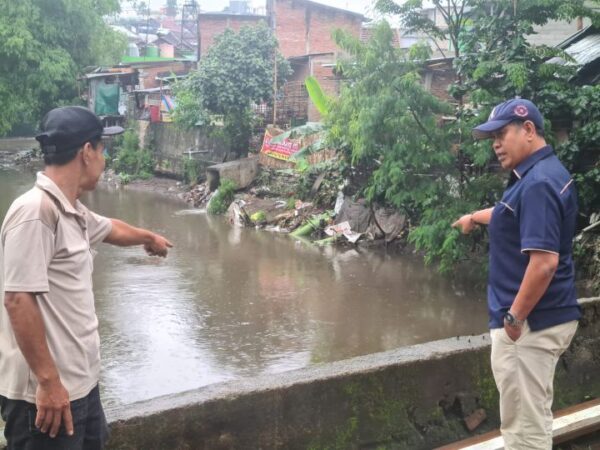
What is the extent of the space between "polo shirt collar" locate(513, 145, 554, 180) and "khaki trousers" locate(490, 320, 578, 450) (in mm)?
637

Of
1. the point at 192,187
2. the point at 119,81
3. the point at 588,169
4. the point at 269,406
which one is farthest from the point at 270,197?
the point at 119,81

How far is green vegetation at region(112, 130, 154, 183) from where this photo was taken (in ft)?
78.2

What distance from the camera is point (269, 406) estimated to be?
331 cm

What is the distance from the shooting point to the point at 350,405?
3.51 metres

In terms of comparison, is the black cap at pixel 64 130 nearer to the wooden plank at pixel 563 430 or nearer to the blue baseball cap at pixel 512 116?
the blue baseball cap at pixel 512 116

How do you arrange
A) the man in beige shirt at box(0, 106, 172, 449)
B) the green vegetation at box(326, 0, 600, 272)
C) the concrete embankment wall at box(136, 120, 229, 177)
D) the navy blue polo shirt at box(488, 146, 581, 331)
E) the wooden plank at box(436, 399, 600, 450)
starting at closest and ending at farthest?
the man in beige shirt at box(0, 106, 172, 449)
the navy blue polo shirt at box(488, 146, 581, 331)
the wooden plank at box(436, 399, 600, 450)
the green vegetation at box(326, 0, 600, 272)
the concrete embankment wall at box(136, 120, 229, 177)

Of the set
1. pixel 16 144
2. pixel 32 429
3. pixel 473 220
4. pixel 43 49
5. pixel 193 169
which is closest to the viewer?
pixel 32 429

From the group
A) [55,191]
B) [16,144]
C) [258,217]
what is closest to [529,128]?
[55,191]

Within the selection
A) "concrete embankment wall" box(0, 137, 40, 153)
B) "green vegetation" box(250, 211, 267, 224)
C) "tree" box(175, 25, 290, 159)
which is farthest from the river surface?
"concrete embankment wall" box(0, 137, 40, 153)

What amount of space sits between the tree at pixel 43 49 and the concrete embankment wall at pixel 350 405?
2363cm

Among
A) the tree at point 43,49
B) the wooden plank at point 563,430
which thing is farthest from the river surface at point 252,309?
the tree at point 43,49

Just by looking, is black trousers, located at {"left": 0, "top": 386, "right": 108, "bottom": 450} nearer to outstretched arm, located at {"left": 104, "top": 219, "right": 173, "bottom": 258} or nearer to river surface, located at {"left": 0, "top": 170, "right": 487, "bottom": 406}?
outstretched arm, located at {"left": 104, "top": 219, "right": 173, "bottom": 258}

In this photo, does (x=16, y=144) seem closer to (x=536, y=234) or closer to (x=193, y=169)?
(x=193, y=169)

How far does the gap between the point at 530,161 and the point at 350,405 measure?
5.31ft
